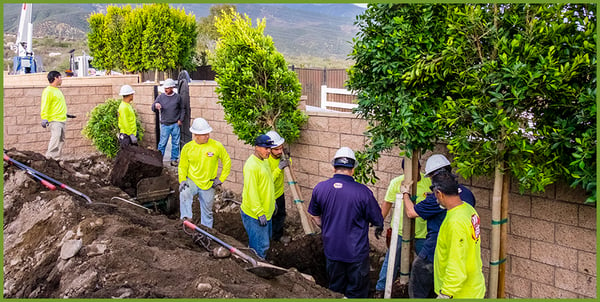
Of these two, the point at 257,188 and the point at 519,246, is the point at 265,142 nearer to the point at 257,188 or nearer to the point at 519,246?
the point at 257,188

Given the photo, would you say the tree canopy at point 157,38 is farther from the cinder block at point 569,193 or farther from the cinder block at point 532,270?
the cinder block at point 569,193

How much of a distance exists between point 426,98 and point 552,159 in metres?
A: 1.41

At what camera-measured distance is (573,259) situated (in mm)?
5738

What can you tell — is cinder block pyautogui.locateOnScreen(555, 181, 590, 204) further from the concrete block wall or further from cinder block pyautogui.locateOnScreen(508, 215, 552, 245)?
cinder block pyautogui.locateOnScreen(508, 215, 552, 245)

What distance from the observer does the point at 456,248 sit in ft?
15.1

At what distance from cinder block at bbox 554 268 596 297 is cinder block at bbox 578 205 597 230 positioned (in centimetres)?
51

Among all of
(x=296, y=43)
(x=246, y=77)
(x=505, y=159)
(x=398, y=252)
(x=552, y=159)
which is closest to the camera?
(x=552, y=159)

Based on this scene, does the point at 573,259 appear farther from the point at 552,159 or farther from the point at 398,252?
the point at 398,252

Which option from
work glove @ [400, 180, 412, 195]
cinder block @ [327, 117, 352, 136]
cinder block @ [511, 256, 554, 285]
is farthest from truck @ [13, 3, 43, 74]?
cinder block @ [511, 256, 554, 285]

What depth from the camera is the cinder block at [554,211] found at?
5.68 meters

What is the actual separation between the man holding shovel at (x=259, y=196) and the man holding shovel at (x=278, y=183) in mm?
422

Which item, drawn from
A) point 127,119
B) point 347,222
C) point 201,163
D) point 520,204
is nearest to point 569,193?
point 520,204

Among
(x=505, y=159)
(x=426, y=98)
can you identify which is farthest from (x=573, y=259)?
(x=426, y=98)

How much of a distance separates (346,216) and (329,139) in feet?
9.10
